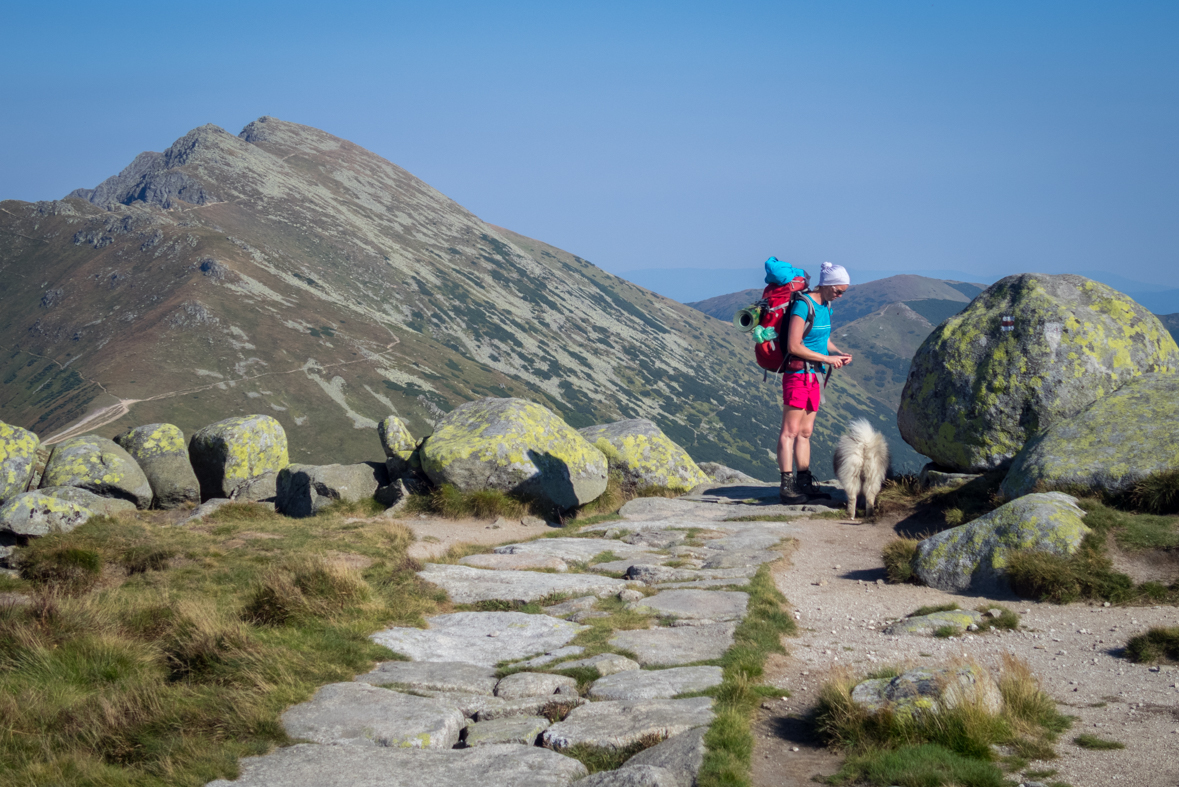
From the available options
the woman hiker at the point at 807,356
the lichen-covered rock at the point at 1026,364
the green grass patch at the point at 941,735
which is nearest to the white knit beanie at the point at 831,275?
the woman hiker at the point at 807,356

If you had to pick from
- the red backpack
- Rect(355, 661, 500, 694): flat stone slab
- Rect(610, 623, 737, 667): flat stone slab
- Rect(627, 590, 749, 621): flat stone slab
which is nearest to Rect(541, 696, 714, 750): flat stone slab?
Rect(355, 661, 500, 694): flat stone slab

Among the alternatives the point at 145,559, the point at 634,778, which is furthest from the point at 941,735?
the point at 145,559

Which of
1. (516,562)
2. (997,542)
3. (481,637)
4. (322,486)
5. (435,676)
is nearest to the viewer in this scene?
(435,676)

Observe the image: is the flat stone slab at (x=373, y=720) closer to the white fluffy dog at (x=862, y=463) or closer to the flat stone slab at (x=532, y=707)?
the flat stone slab at (x=532, y=707)

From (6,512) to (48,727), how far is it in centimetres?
1122

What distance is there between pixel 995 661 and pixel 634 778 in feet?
13.8

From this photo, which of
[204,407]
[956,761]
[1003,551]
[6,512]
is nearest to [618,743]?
[956,761]

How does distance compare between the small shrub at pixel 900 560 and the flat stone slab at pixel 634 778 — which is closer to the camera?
the flat stone slab at pixel 634 778

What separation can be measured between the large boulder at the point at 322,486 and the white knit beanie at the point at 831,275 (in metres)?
11.2

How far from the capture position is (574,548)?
13.4 metres

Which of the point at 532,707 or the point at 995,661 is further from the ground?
the point at 995,661

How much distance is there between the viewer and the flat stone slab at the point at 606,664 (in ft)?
23.6

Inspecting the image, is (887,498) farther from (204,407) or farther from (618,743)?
(204,407)

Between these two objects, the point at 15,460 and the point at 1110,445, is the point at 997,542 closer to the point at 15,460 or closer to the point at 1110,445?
the point at 1110,445
